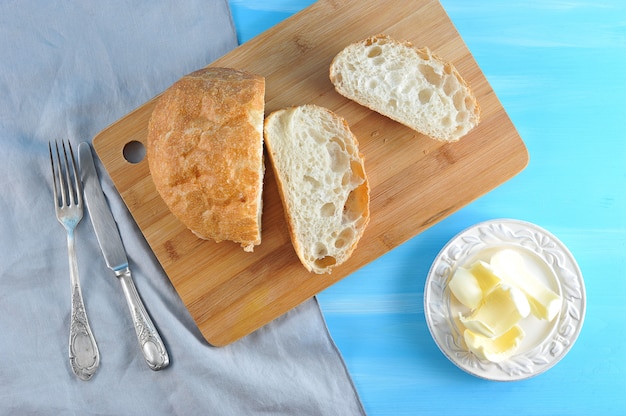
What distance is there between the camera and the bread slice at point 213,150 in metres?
2.50

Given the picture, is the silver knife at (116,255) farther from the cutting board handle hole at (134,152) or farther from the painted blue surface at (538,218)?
the painted blue surface at (538,218)

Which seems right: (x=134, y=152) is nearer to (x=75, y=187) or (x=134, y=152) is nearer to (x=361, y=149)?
(x=75, y=187)

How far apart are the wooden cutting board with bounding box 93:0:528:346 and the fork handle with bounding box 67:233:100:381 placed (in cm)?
45

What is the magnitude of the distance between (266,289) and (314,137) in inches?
32.6

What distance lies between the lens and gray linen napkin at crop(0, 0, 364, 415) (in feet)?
9.46

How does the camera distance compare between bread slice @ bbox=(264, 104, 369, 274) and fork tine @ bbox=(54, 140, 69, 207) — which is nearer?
bread slice @ bbox=(264, 104, 369, 274)

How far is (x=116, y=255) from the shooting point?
114 inches

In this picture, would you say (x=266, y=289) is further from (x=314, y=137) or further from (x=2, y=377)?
(x=2, y=377)

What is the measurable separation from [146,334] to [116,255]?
1.45 ft

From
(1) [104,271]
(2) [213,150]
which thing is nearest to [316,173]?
(2) [213,150]

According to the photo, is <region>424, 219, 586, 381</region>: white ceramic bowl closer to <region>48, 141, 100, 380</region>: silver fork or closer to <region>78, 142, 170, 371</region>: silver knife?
<region>78, 142, 170, 371</region>: silver knife

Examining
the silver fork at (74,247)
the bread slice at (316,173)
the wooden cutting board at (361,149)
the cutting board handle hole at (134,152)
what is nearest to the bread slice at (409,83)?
the wooden cutting board at (361,149)

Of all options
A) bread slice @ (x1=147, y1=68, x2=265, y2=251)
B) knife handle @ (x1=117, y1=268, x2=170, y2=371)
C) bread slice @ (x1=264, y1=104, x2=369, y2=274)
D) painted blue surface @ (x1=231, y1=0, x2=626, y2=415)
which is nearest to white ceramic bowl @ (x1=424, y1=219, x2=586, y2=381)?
painted blue surface @ (x1=231, y1=0, x2=626, y2=415)

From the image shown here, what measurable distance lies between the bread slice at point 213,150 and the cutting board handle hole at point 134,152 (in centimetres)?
33
